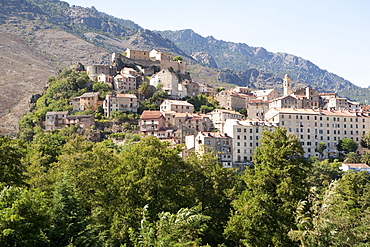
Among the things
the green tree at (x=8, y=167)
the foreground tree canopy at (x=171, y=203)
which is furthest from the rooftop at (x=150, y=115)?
the green tree at (x=8, y=167)

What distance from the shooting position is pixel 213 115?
104562 millimetres

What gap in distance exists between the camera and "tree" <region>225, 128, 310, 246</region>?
29688 millimetres

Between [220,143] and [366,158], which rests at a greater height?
[220,143]

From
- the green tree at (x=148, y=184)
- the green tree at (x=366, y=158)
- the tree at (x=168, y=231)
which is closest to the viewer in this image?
the tree at (x=168, y=231)

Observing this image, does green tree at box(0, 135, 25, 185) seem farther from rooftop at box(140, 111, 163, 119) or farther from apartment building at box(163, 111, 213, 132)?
apartment building at box(163, 111, 213, 132)

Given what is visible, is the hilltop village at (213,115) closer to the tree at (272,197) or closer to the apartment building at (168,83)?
the apartment building at (168,83)

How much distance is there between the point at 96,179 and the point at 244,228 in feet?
47.6

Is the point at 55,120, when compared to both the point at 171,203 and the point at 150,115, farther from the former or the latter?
the point at 171,203

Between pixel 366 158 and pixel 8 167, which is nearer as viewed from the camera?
pixel 8 167

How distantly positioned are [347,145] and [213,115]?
31.5 meters

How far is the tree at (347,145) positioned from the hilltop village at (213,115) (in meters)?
1.30

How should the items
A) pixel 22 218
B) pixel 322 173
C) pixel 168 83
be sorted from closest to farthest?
pixel 22 218 → pixel 322 173 → pixel 168 83

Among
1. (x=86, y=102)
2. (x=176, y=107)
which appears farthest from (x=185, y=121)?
(x=86, y=102)

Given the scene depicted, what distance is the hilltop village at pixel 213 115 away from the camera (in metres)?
86.6
